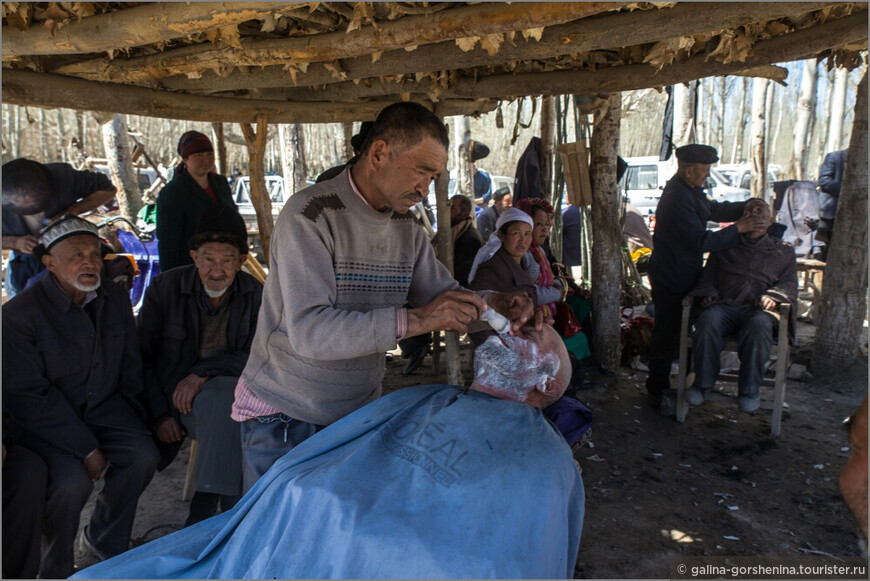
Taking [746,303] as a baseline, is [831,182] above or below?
above

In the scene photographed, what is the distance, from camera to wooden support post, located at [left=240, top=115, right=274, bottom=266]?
4328 mm

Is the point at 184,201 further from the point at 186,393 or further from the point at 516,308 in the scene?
the point at 516,308

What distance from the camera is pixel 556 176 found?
717 cm

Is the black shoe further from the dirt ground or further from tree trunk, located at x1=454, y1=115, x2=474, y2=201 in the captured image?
tree trunk, located at x1=454, y1=115, x2=474, y2=201

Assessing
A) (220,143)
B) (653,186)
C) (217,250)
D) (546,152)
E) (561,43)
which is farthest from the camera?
(653,186)

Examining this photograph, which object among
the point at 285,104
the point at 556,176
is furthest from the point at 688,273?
the point at 285,104

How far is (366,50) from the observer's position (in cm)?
270

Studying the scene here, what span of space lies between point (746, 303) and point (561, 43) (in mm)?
2863

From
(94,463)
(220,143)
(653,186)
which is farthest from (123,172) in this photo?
(653,186)

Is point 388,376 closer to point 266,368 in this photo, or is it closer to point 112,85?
point 112,85

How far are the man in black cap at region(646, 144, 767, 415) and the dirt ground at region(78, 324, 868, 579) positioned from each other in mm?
457

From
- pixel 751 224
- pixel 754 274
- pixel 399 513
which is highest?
pixel 751 224

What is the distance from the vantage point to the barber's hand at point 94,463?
2.81m

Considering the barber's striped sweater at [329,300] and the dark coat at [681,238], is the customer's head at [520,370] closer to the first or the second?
the barber's striped sweater at [329,300]
